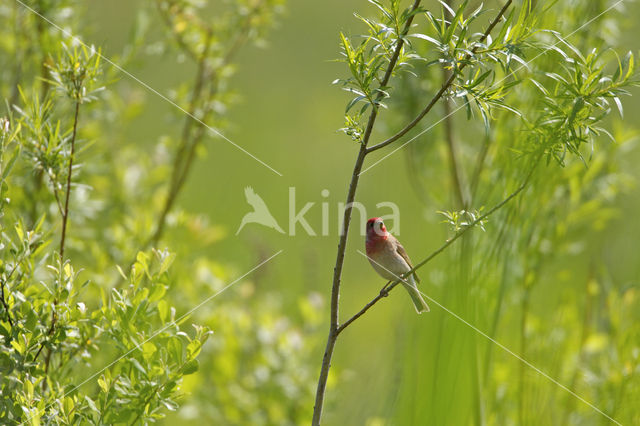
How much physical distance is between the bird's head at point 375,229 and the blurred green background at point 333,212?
0.10 m

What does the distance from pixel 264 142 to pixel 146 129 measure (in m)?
0.82

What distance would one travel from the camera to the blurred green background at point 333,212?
729 millimetres

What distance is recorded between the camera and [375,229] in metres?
1.83

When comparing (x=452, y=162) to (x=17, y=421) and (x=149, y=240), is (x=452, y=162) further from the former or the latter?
(x=17, y=421)

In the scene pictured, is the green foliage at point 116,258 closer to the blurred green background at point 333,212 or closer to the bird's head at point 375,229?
the blurred green background at point 333,212

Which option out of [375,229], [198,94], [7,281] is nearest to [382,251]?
[375,229]

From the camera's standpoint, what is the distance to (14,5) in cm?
191

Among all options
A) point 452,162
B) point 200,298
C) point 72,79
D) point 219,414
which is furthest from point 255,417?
point 72,79

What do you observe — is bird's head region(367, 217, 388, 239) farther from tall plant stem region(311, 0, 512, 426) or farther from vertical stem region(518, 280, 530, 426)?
tall plant stem region(311, 0, 512, 426)

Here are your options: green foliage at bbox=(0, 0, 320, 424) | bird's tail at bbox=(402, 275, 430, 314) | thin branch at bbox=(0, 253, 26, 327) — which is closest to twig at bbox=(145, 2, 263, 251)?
green foliage at bbox=(0, 0, 320, 424)

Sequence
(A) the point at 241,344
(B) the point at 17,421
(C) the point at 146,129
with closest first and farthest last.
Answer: (B) the point at 17,421 → (A) the point at 241,344 → (C) the point at 146,129

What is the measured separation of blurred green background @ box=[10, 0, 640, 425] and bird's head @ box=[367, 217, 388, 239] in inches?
3.8

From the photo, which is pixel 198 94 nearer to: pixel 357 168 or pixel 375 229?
pixel 375 229

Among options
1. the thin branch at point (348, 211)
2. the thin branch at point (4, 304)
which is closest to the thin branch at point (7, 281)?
the thin branch at point (4, 304)
